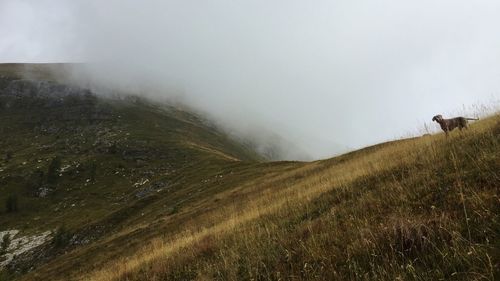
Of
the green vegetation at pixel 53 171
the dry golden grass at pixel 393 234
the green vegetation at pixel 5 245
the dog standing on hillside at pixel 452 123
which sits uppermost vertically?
the green vegetation at pixel 53 171

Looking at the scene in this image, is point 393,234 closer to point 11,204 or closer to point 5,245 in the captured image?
point 5,245

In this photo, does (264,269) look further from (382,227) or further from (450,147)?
(450,147)

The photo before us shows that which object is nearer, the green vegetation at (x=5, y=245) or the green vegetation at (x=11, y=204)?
the green vegetation at (x=5, y=245)

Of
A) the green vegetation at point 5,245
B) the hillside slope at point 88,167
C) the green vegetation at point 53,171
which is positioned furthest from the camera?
the green vegetation at point 53,171

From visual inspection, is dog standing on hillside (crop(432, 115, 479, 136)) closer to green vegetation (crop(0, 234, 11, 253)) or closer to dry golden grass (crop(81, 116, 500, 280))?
dry golden grass (crop(81, 116, 500, 280))

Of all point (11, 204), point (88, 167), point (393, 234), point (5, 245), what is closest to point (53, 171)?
point (88, 167)

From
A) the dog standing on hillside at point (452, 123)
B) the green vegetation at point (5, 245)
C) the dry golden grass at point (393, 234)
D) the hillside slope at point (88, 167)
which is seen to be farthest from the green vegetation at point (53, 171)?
the dog standing on hillside at point (452, 123)

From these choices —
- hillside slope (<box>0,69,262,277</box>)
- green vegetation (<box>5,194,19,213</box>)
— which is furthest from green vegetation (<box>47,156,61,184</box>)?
green vegetation (<box>5,194,19,213</box>)

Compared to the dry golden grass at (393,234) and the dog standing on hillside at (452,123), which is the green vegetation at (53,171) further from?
the dog standing on hillside at (452,123)

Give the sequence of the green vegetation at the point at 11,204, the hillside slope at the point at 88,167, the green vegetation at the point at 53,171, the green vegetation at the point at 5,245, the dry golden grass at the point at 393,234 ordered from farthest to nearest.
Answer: the green vegetation at the point at 53,171, the green vegetation at the point at 11,204, the green vegetation at the point at 5,245, the hillside slope at the point at 88,167, the dry golden grass at the point at 393,234

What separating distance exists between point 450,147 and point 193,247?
792 centimetres

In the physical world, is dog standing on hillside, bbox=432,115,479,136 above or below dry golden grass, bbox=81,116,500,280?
above

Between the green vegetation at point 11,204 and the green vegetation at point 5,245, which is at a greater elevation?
the green vegetation at point 11,204

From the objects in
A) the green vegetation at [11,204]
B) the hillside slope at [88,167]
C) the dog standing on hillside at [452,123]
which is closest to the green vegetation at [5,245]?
the hillside slope at [88,167]
